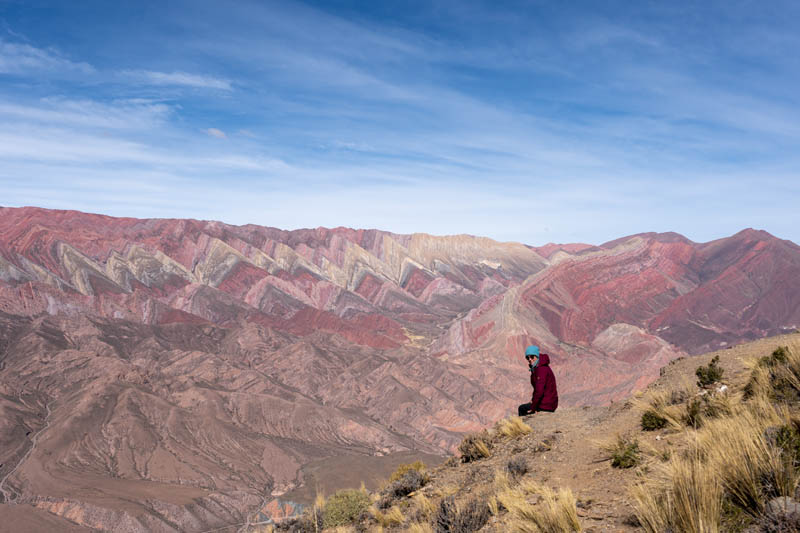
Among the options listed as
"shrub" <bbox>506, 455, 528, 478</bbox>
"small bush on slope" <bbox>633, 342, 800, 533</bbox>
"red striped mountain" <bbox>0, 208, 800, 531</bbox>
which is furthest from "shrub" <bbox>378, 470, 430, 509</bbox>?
"red striped mountain" <bbox>0, 208, 800, 531</bbox>

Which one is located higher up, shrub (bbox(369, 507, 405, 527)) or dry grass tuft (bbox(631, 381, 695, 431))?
dry grass tuft (bbox(631, 381, 695, 431))

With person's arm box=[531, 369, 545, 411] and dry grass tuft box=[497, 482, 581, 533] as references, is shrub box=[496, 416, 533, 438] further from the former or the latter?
dry grass tuft box=[497, 482, 581, 533]

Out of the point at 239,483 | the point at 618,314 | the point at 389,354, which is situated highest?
the point at 618,314

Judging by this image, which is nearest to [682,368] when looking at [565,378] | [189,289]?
[565,378]

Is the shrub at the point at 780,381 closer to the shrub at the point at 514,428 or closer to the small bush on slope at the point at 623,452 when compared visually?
the small bush on slope at the point at 623,452

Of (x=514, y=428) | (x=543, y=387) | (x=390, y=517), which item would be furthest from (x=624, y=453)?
(x=543, y=387)

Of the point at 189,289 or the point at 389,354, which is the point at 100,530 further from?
the point at 189,289
